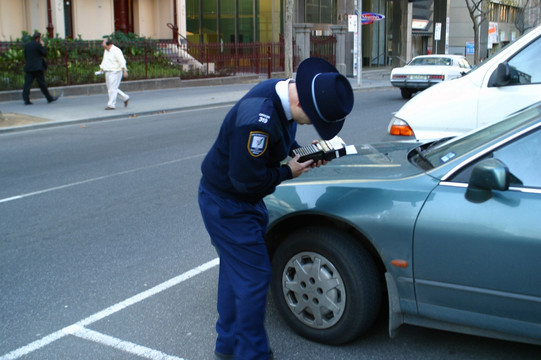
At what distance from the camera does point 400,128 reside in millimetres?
7301

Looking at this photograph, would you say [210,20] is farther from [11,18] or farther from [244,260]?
[244,260]

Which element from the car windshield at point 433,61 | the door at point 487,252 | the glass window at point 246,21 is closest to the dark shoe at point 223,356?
the door at point 487,252

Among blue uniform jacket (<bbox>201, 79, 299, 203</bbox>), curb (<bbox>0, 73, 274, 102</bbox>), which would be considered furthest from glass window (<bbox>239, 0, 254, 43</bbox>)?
blue uniform jacket (<bbox>201, 79, 299, 203</bbox>)

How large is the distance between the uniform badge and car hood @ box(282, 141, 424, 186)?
3.04 feet

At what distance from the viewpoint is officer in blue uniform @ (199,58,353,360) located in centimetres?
302

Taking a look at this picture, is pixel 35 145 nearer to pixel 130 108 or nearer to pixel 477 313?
pixel 130 108

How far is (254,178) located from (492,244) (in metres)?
1.26

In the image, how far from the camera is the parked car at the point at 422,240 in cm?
320

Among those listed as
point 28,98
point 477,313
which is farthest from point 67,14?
point 477,313

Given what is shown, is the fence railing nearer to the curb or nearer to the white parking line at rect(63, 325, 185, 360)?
the curb

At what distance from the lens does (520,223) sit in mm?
3146

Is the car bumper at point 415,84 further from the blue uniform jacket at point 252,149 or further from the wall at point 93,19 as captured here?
the blue uniform jacket at point 252,149

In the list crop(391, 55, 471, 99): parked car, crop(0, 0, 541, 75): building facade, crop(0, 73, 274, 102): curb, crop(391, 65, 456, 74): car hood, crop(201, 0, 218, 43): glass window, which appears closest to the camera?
crop(0, 73, 274, 102): curb

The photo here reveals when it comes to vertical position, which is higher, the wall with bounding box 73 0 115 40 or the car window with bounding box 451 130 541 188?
the wall with bounding box 73 0 115 40
